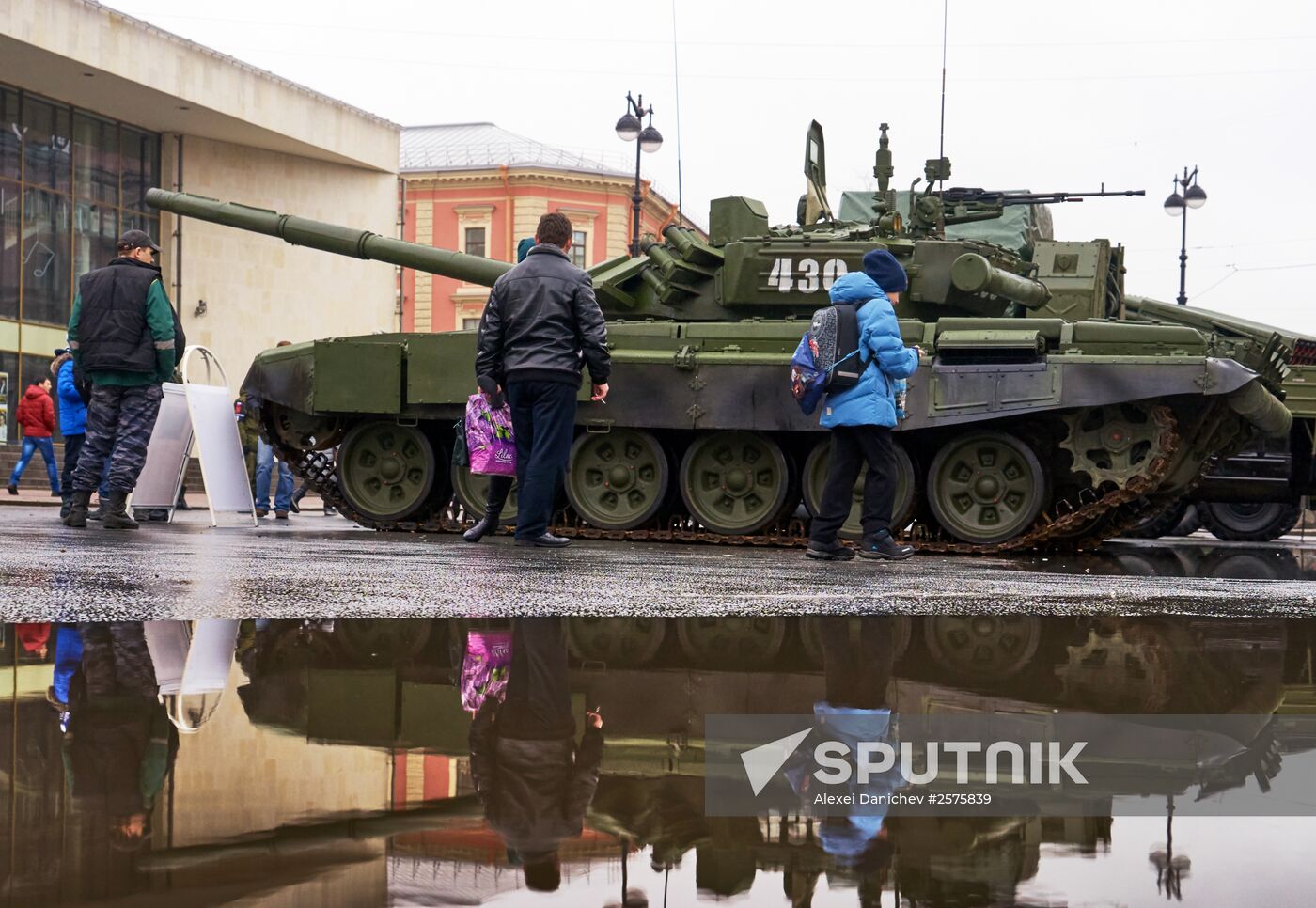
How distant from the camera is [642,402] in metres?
11.6

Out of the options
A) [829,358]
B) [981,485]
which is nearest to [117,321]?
[829,358]

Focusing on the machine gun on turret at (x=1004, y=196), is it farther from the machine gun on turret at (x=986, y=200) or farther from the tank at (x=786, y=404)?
the tank at (x=786, y=404)

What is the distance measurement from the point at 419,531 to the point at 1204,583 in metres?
6.89

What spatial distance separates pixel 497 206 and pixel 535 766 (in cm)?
5452

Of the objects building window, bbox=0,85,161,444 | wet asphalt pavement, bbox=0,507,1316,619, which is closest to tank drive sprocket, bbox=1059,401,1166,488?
wet asphalt pavement, bbox=0,507,1316,619

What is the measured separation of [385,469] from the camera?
12906mm

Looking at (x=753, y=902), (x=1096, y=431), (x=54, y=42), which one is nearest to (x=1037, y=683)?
(x=753, y=902)

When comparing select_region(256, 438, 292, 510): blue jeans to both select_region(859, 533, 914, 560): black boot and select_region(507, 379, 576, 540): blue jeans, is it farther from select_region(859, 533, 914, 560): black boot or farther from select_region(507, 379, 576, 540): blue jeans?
select_region(859, 533, 914, 560): black boot

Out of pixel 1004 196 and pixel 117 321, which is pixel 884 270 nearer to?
pixel 117 321

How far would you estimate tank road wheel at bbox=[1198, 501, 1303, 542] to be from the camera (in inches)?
701

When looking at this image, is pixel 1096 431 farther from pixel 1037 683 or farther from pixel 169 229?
pixel 169 229

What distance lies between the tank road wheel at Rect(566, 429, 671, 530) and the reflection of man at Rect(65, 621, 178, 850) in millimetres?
7937

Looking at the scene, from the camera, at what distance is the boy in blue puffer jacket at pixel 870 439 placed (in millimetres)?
8789

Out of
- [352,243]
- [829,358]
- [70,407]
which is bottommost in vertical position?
[70,407]
